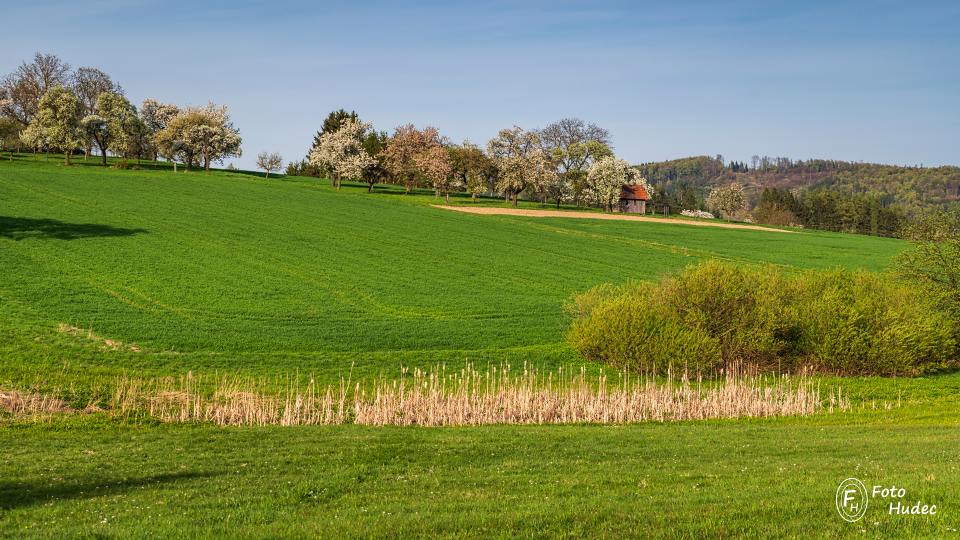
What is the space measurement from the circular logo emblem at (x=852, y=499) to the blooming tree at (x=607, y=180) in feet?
373

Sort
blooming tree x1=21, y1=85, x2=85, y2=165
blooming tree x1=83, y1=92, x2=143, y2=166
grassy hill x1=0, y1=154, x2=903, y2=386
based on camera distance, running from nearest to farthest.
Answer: grassy hill x1=0, y1=154, x2=903, y2=386, blooming tree x1=21, y1=85, x2=85, y2=165, blooming tree x1=83, y1=92, x2=143, y2=166

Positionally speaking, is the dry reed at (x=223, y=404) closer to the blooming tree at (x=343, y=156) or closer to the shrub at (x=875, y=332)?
the shrub at (x=875, y=332)

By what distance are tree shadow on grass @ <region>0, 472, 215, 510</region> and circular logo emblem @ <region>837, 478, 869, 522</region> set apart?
448 inches

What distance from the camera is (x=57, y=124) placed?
112 metres

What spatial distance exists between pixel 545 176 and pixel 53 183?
64.0 meters

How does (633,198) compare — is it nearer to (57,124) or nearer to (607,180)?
(607,180)

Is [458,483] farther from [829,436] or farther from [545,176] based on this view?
[545,176]

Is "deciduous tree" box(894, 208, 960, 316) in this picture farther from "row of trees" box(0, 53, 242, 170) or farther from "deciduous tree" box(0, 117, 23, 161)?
"deciduous tree" box(0, 117, 23, 161)

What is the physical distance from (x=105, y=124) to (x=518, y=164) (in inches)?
2364

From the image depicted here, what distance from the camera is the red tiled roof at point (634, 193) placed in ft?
472

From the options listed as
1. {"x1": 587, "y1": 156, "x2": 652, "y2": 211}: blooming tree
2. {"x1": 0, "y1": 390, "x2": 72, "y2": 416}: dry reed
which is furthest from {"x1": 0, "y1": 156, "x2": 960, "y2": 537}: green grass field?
{"x1": 587, "y1": 156, "x2": 652, "y2": 211}: blooming tree

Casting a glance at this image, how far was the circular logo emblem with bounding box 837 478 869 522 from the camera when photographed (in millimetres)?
11891

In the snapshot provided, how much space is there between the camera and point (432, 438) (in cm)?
2128

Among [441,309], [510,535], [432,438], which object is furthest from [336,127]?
[510,535]
